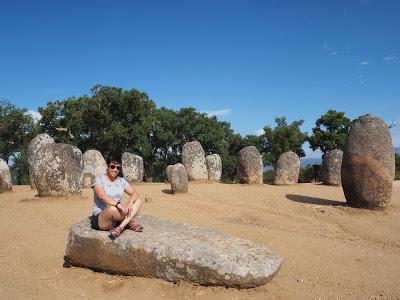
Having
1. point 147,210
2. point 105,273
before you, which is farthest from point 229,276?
point 147,210

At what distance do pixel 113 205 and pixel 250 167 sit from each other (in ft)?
48.8

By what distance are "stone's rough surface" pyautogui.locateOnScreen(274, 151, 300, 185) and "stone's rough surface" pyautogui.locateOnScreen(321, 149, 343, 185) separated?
5.12ft

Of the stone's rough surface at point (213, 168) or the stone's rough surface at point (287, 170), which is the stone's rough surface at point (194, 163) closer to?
the stone's rough surface at point (213, 168)

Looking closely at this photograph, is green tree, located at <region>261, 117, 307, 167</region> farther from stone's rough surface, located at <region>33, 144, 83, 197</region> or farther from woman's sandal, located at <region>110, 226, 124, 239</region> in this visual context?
woman's sandal, located at <region>110, 226, 124, 239</region>

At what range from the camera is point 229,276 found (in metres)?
5.06

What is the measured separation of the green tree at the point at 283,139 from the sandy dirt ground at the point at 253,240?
67.4 feet

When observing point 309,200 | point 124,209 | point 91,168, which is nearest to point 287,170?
point 309,200

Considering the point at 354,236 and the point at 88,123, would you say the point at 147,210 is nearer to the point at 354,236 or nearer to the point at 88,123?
the point at 354,236

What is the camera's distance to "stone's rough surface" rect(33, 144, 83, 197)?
1307 cm

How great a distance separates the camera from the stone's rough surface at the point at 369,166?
39.9 ft

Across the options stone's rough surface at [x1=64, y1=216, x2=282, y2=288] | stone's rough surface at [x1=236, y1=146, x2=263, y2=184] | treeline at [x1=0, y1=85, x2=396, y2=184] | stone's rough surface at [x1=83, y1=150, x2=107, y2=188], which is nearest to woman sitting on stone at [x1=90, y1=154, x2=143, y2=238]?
stone's rough surface at [x1=64, y1=216, x2=282, y2=288]

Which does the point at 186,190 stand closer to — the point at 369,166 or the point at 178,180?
the point at 178,180

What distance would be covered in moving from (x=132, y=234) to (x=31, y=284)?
5.35 feet

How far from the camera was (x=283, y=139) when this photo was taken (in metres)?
35.3
